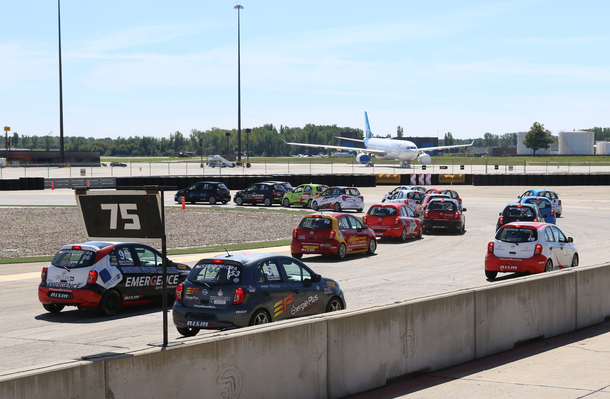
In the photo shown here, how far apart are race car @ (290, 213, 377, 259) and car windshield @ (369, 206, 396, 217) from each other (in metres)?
4.88

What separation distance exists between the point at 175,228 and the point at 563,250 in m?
18.8

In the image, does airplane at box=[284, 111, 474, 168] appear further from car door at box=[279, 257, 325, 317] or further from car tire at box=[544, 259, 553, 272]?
car door at box=[279, 257, 325, 317]

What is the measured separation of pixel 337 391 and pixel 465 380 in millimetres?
1918

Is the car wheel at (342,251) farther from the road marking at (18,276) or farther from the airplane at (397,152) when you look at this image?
the airplane at (397,152)

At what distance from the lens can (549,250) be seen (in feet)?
61.5

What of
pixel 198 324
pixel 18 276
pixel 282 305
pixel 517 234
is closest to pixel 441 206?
pixel 517 234

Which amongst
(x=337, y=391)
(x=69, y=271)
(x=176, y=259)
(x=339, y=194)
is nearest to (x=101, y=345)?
(x=69, y=271)

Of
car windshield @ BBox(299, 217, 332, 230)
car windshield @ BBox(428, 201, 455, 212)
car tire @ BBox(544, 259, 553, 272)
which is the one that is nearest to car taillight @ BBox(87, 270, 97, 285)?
car windshield @ BBox(299, 217, 332, 230)

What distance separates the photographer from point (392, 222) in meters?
28.5

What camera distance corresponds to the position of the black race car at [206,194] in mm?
48219

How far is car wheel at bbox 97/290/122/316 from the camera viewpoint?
1418 centimetres

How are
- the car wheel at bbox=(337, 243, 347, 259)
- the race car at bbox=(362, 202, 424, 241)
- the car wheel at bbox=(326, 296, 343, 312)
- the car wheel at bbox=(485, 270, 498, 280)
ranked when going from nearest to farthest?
the car wheel at bbox=(326, 296, 343, 312) → the car wheel at bbox=(485, 270, 498, 280) → the car wheel at bbox=(337, 243, 347, 259) → the race car at bbox=(362, 202, 424, 241)

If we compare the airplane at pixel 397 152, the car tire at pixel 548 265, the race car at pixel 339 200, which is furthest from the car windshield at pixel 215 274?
the airplane at pixel 397 152

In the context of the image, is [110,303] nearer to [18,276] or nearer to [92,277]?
[92,277]
